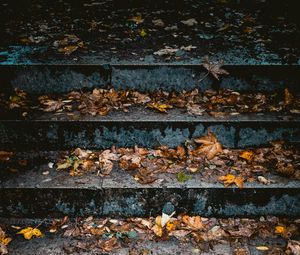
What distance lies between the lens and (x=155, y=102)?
3438 millimetres

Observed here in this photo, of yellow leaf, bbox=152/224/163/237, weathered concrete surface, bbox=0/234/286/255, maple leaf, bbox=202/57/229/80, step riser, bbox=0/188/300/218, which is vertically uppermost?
maple leaf, bbox=202/57/229/80

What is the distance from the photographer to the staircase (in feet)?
9.39

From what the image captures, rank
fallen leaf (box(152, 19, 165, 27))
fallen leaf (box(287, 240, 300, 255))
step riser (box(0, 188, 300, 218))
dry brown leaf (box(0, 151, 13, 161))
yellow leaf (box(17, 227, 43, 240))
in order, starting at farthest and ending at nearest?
1. fallen leaf (box(152, 19, 165, 27))
2. dry brown leaf (box(0, 151, 13, 161))
3. step riser (box(0, 188, 300, 218))
4. yellow leaf (box(17, 227, 43, 240))
5. fallen leaf (box(287, 240, 300, 255))

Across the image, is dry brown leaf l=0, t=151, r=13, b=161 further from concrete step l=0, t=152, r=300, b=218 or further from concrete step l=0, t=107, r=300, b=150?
concrete step l=0, t=152, r=300, b=218

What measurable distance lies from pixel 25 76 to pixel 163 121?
1.52 meters

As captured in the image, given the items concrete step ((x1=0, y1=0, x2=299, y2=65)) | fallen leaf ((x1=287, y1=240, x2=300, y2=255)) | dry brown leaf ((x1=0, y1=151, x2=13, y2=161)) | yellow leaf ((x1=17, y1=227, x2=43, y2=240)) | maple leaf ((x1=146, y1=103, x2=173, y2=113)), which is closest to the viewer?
fallen leaf ((x1=287, y1=240, x2=300, y2=255))

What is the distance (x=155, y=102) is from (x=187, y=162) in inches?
29.0

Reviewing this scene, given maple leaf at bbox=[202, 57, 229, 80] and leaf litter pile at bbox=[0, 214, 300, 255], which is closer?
leaf litter pile at bbox=[0, 214, 300, 255]

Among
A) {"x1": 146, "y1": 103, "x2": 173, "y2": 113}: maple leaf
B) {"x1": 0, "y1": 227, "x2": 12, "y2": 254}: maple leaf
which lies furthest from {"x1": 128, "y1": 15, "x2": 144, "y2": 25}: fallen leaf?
{"x1": 0, "y1": 227, "x2": 12, "y2": 254}: maple leaf

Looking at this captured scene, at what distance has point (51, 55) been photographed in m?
3.66

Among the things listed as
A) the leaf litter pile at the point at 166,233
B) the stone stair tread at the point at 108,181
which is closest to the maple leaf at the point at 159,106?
the stone stair tread at the point at 108,181

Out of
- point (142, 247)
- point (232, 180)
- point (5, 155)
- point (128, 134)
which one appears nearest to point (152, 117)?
point (128, 134)

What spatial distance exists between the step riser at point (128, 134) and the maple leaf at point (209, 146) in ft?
0.20

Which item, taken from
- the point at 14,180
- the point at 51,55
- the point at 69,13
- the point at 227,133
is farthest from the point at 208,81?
the point at 69,13
